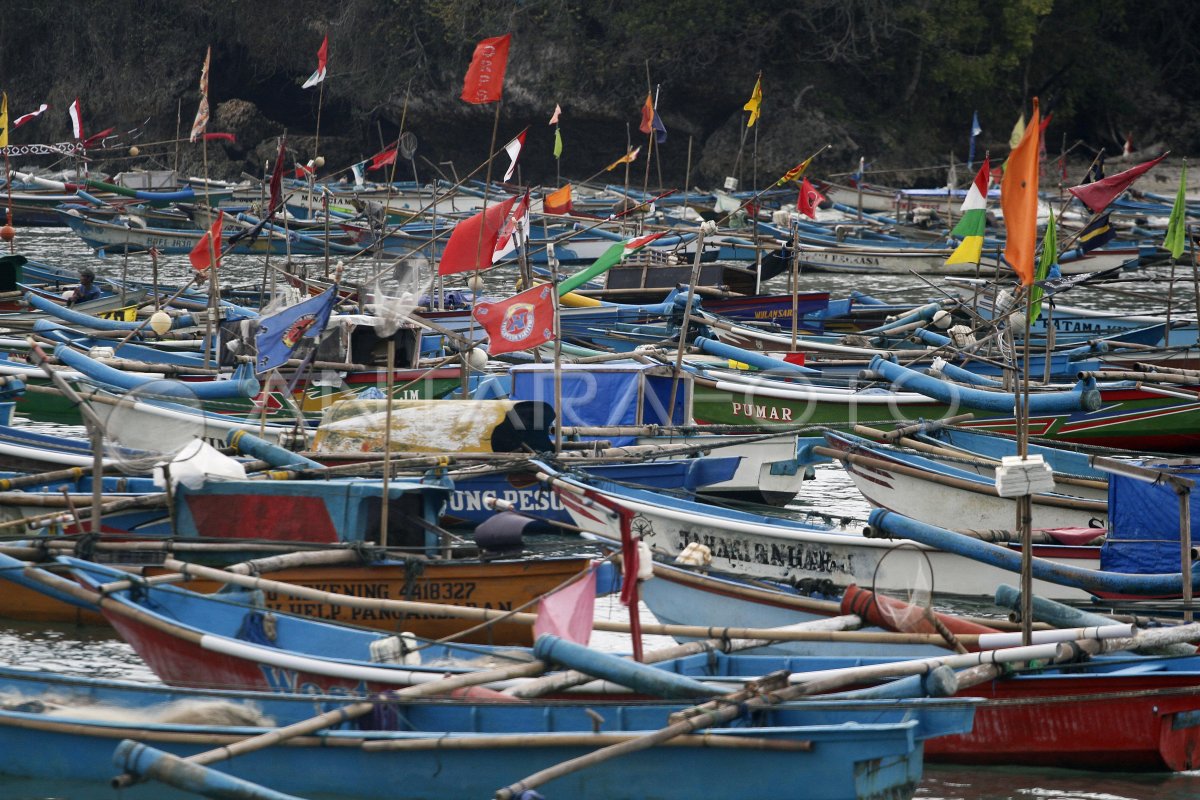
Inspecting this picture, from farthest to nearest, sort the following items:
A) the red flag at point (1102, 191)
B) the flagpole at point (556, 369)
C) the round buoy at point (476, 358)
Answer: the red flag at point (1102, 191) → the round buoy at point (476, 358) → the flagpole at point (556, 369)

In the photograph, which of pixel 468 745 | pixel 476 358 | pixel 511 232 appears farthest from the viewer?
pixel 511 232

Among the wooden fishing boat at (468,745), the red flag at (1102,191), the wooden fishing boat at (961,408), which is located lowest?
the wooden fishing boat at (468,745)

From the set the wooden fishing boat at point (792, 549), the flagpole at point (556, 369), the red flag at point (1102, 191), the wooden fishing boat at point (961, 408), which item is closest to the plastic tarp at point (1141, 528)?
the wooden fishing boat at point (792, 549)

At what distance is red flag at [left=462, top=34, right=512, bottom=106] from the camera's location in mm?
16734

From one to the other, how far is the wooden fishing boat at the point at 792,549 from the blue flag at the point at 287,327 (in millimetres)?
2354

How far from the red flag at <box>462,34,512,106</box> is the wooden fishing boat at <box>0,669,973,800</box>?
10511mm

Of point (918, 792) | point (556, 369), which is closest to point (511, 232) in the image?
point (556, 369)

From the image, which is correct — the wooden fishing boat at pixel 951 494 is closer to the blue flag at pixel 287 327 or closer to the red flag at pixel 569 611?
the blue flag at pixel 287 327

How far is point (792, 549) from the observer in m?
11.0

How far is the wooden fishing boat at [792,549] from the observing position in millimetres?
10547

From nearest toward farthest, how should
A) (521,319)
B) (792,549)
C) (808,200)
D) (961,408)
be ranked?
(792,549) < (521,319) < (961,408) < (808,200)

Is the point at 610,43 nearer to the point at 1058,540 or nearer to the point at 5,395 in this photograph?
the point at 5,395

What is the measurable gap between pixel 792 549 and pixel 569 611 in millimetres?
3991

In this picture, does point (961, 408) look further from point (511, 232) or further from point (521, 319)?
point (521, 319)
